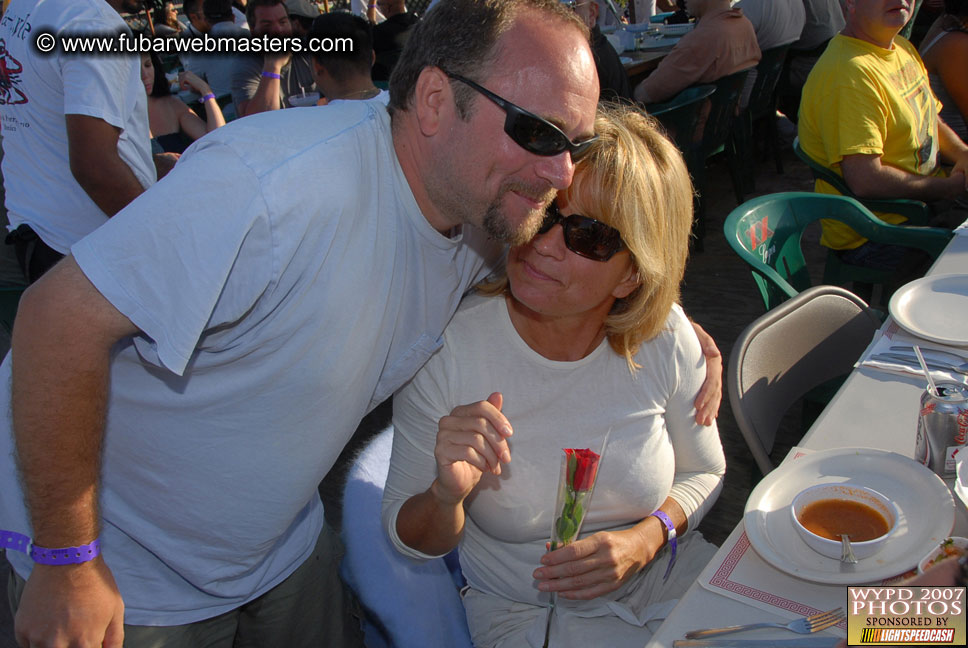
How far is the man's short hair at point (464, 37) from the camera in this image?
4.97 ft

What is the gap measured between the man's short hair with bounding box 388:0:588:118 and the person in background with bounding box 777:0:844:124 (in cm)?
684

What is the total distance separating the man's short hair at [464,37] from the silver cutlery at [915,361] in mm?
1295

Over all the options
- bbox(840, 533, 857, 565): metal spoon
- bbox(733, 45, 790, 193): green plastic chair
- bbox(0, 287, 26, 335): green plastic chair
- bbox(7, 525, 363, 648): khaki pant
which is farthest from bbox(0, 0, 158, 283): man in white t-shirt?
bbox(733, 45, 790, 193): green plastic chair

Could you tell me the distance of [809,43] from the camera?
773 centimetres

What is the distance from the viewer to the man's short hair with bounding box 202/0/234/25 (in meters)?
8.74

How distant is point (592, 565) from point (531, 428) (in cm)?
36

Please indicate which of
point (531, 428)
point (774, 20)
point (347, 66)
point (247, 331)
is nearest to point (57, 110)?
point (247, 331)

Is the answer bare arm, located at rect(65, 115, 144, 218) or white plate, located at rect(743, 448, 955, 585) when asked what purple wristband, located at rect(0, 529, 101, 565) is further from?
bare arm, located at rect(65, 115, 144, 218)

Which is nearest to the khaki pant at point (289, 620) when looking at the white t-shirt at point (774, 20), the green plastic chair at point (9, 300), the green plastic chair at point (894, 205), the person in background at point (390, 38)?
the green plastic chair at point (9, 300)

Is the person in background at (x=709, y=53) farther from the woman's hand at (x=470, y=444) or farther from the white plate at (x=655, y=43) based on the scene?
the woman's hand at (x=470, y=444)

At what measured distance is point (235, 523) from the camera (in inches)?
65.9

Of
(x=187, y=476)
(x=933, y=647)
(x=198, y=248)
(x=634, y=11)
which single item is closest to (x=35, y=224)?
(x=187, y=476)

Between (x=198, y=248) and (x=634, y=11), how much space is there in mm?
10764

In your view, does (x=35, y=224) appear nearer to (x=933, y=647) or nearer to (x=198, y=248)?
(x=198, y=248)
